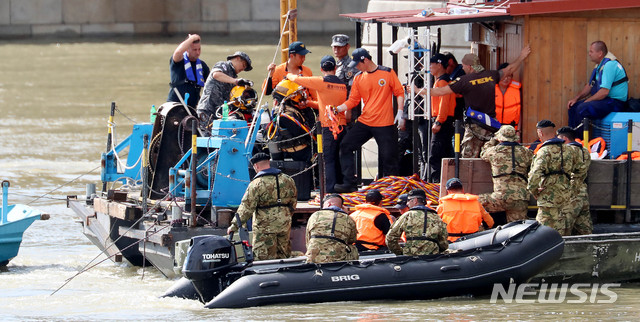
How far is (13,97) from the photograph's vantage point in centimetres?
3275

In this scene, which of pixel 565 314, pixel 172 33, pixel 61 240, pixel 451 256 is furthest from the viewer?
pixel 172 33

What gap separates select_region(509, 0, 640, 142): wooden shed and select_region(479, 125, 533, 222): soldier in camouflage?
1.54 m

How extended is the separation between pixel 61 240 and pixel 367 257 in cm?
→ 671

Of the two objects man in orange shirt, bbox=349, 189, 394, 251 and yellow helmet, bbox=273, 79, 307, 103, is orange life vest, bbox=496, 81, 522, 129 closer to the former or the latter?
yellow helmet, bbox=273, 79, 307, 103

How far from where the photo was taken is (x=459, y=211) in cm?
1376

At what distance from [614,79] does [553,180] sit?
199cm

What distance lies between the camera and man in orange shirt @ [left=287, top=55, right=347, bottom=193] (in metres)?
15.4

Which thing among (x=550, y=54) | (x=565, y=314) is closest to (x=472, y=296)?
(x=565, y=314)

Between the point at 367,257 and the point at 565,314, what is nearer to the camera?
the point at 565,314

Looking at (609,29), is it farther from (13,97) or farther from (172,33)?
(172,33)

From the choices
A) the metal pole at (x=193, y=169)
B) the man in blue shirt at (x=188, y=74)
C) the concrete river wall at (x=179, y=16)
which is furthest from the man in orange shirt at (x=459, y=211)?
the concrete river wall at (x=179, y=16)

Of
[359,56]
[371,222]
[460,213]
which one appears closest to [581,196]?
[460,213]

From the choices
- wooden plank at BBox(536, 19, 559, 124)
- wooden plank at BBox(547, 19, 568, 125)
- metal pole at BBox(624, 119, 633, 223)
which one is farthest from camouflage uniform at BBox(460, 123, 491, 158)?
metal pole at BBox(624, 119, 633, 223)

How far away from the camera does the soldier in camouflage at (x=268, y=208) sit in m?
13.5
